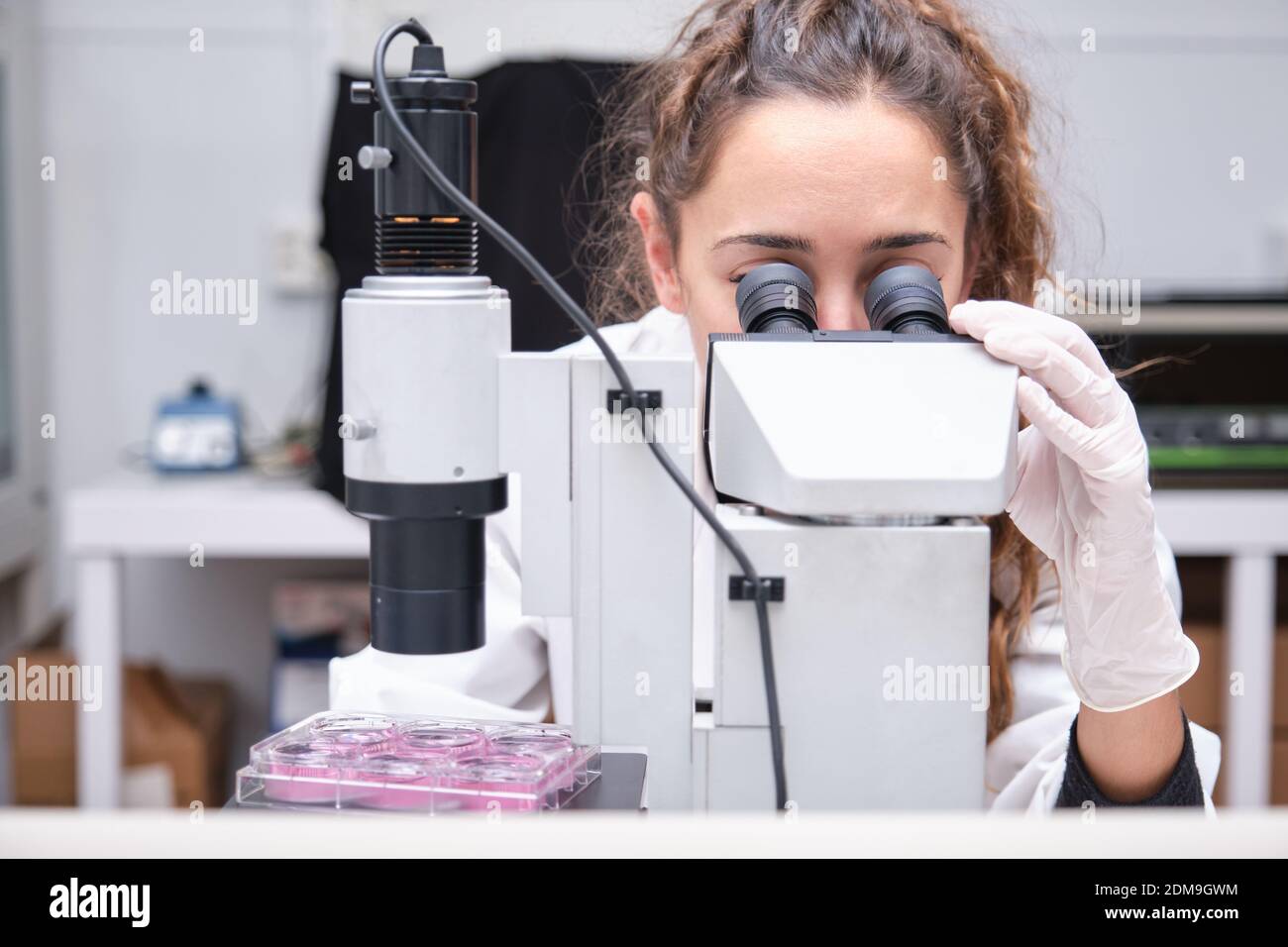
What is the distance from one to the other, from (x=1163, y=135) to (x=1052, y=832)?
2.52m

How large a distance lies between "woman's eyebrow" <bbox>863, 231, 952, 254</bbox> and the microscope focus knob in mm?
352

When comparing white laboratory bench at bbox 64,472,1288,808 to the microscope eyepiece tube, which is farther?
white laboratory bench at bbox 64,472,1288,808

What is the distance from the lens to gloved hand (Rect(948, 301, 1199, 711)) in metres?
0.60

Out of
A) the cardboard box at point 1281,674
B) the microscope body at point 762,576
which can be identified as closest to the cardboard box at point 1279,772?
the cardboard box at point 1281,674

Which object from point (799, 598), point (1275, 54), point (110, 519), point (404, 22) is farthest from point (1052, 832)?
point (1275, 54)

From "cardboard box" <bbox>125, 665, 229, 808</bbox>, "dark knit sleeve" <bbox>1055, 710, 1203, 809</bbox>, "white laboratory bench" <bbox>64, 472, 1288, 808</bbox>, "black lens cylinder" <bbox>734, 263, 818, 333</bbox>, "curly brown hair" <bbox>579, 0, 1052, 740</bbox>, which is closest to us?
"black lens cylinder" <bbox>734, 263, 818, 333</bbox>

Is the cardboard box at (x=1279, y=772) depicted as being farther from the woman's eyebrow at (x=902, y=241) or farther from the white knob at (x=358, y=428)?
the white knob at (x=358, y=428)

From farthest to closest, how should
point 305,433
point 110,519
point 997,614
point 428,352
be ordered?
point 305,433 → point 110,519 → point 997,614 → point 428,352

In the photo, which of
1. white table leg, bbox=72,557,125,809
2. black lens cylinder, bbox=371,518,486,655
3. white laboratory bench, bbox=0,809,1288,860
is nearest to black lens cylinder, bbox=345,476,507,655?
black lens cylinder, bbox=371,518,486,655

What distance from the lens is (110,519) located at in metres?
2.07

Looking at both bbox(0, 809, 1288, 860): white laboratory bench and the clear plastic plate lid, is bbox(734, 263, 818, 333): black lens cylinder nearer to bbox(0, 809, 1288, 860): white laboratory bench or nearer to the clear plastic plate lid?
the clear plastic plate lid

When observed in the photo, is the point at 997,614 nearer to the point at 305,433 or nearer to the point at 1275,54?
the point at 305,433

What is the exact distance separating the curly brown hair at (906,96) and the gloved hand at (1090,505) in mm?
192

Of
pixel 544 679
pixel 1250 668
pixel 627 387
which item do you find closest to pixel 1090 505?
pixel 627 387
